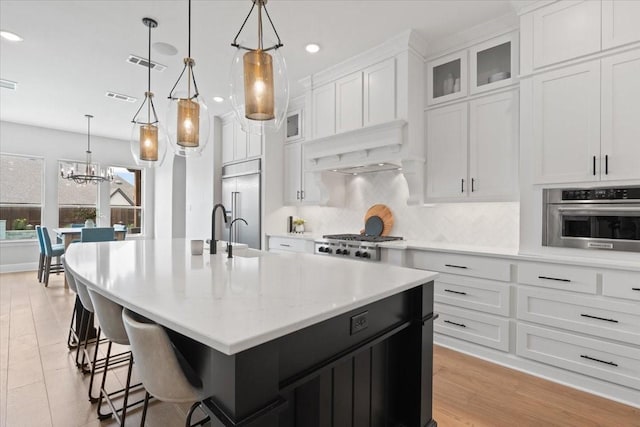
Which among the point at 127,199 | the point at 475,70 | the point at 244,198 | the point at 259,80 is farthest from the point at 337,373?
the point at 127,199

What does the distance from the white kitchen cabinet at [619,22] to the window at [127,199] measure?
28.5ft

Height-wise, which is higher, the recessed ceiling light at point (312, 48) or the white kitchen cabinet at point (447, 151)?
the recessed ceiling light at point (312, 48)

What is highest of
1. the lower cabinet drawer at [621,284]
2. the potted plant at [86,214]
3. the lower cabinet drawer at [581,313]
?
the potted plant at [86,214]

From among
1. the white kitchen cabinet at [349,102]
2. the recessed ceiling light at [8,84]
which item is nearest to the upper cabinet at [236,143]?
the white kitchen cabinet at [349,102]

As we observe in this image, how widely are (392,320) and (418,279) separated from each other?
0.23 m

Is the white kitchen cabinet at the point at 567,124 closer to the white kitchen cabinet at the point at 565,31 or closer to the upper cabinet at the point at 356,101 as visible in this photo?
the white kitchen cabinet at the point at 565,31

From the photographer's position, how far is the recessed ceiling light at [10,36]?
308 cm

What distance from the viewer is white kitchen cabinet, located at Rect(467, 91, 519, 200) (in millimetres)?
2764

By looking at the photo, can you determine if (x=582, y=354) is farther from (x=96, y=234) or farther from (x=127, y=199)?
(x=127, y=199)

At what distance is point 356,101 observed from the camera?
11.7 ft

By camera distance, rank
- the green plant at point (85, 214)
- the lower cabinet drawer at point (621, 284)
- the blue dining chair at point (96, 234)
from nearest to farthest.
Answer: the lower cabinet drawer at point (621, 284)
the blue dining chair at point (96, 234)
the green plant at point (85, 214)

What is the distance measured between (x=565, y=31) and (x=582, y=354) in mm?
2322

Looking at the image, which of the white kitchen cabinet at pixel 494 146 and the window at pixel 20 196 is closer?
the white kitchen cabinet at pixel 494 146

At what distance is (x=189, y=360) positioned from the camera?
4.05 ft
